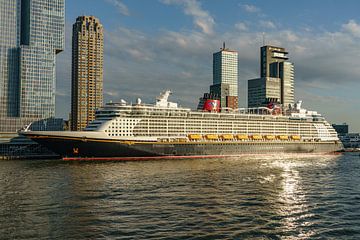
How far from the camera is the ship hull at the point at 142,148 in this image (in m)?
89.4

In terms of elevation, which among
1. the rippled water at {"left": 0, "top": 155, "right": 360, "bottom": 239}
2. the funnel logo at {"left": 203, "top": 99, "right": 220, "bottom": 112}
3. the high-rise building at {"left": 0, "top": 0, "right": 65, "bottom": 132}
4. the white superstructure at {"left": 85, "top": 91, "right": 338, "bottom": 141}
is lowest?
the rippled water at {"left": 0, "top": 155, "right": 360, "bottom": 239}

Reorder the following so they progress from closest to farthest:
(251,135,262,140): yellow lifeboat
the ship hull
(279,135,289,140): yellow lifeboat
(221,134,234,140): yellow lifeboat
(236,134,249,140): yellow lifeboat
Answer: the ship hull
(221,134,234,140): yellow lifeboat
(236,134,249,140): yellow lifeboat
(251,135,262,140): yellow lifeboat
(279,135,289,140): yellow lifeboat

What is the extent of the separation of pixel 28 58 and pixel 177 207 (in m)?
137

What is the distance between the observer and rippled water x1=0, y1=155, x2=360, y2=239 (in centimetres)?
2914

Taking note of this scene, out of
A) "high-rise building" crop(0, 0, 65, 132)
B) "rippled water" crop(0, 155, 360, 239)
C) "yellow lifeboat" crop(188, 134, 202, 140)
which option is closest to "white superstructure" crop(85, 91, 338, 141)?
"yellow lifeboat" crop(188, 134, 202, 140)

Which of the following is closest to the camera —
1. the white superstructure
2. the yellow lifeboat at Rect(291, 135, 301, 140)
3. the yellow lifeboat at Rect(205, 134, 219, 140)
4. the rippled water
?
the rippled water

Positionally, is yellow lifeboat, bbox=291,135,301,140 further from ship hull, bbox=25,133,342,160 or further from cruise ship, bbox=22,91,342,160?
ship hull, bbox=25,133,342,160

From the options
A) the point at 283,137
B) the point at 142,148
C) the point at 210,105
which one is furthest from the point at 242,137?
the point at 142,148

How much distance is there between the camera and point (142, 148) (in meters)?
94.6

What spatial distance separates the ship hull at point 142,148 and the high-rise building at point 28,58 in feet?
227

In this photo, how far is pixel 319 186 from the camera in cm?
5200

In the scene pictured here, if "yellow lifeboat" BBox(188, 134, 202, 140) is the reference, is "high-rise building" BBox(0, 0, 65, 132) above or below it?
above

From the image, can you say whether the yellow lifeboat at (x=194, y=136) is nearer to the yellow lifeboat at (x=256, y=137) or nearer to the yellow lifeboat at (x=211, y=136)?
the yellow lifeboat at (x=211, y=136)

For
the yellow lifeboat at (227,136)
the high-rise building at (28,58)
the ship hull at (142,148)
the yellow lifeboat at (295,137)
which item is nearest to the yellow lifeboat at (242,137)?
the ship hull at (142,148)
